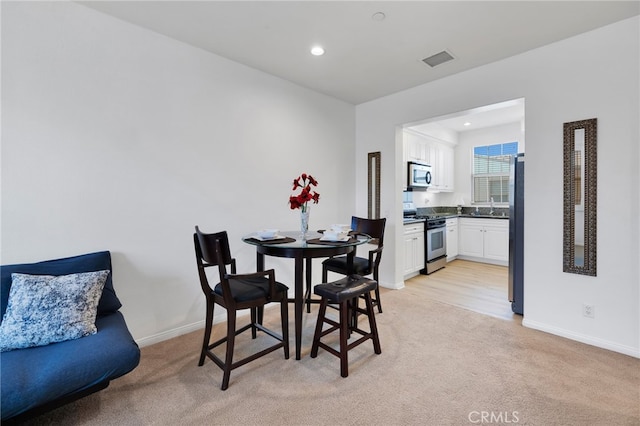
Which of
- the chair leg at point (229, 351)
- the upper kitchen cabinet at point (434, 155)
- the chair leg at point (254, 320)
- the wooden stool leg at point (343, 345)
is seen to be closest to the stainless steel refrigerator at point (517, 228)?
the upper kitchen cabinet at point (434, 155)

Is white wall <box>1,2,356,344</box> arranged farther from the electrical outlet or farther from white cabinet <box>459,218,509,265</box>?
white cabinet <box>459,218,509,265</box>

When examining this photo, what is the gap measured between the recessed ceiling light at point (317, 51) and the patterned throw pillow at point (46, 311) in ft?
8.44

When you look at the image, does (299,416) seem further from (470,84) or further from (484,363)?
(470,84)

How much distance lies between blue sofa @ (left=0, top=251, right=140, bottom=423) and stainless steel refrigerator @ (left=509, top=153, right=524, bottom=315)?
3436mm

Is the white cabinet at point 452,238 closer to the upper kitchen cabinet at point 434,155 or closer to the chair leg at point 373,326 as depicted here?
the upper kitchen cabinet at point 434,155

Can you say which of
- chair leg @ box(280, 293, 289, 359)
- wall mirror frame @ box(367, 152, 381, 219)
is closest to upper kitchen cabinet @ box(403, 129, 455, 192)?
wall mirror frame @ box(367, 152, 381, 219)

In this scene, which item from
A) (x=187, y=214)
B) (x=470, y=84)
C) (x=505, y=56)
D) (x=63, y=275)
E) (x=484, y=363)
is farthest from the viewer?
(x=470, y=84)

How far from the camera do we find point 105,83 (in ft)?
7.44

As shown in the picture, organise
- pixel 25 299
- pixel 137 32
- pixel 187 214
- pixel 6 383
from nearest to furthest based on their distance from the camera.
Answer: pixel 6 383 < pixel 25 299 < pixel 137 32 < pixel 187 214

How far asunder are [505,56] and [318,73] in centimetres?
188

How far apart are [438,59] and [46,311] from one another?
368 centimetres

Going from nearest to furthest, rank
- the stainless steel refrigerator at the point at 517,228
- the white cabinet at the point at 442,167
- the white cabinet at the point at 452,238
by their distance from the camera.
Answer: the stainless steel refrigerator at the point at 517,228, the white cabinet at the point at 452,238, the white cabinet at the point at 442,167

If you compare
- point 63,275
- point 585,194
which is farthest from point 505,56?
point 63,275

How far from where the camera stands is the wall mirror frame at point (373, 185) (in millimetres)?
4160
